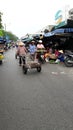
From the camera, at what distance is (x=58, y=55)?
23.0 metres

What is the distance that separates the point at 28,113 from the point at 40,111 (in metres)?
0.35

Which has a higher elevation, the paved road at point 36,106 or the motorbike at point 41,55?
the paved road at point 36,106

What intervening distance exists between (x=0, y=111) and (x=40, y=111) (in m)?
1.06

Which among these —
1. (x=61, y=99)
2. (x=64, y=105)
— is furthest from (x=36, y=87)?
(x=64, y=105)

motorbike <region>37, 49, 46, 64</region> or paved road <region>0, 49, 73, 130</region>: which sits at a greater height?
paved road <region>0, 49, 73, 130</region>

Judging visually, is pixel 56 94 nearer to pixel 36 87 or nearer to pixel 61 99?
pixel 61 99

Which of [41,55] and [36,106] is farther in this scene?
[41,55]

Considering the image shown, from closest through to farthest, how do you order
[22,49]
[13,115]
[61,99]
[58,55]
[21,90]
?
[13,115] < [61,99] < [21,90] < [22,49] < [58,55]

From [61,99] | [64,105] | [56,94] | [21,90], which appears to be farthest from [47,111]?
[21,90]

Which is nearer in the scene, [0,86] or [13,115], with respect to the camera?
[13,115]

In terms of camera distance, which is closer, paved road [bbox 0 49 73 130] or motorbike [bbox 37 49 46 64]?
paved road [bbox 0 49 73 130]

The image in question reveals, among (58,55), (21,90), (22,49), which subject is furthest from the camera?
(58,55)

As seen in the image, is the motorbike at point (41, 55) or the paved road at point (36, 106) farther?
the motorbike at point (41, 55)

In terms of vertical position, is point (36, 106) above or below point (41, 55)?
above
